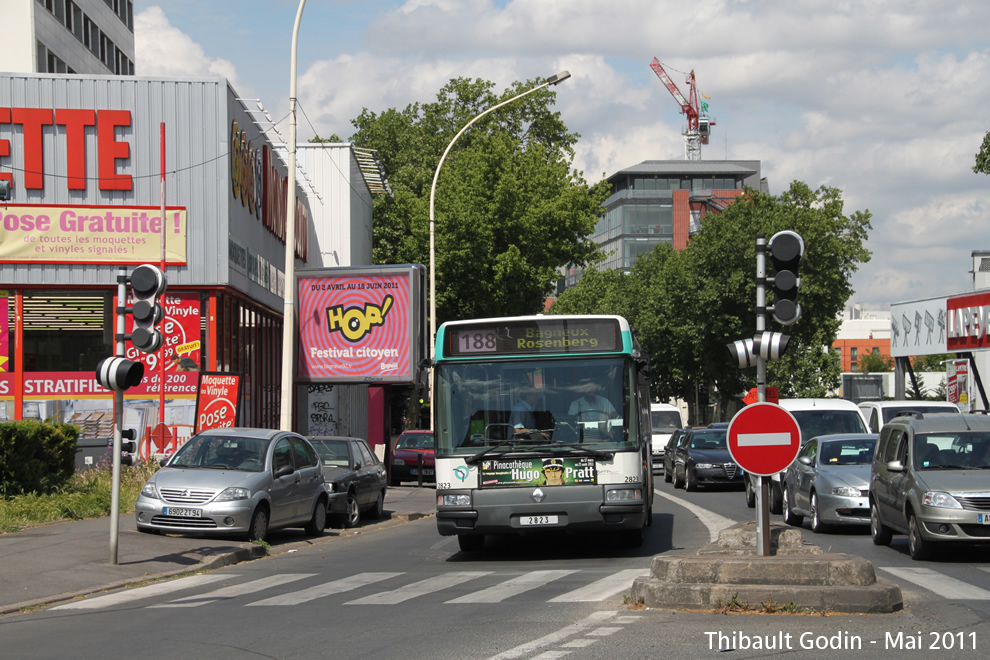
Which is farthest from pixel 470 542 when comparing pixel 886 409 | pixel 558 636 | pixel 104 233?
pixel 886 409

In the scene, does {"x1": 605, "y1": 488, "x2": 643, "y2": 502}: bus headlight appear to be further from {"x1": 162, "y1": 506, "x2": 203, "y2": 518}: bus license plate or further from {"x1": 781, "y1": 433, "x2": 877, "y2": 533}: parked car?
{"x1": 162, "y1": 506, "x2": 203, "y2": 518}: bus license plate

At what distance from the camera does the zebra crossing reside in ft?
34.6

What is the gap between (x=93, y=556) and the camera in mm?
13570

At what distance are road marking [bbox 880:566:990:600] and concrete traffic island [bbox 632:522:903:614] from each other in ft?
4.23

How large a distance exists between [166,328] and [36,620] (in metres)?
17.0

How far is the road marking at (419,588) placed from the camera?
1050 cm

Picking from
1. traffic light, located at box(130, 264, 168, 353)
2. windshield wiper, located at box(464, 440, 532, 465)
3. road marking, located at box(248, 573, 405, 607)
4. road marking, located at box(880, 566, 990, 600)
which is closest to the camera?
road marking, located at box(880, 566, 990, 600)

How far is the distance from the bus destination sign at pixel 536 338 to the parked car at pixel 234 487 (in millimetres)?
3514

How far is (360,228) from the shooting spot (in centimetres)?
4681

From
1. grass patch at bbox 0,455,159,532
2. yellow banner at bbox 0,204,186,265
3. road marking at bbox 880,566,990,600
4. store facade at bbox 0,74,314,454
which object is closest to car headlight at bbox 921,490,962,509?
road marking at bbox 880,566,990,600

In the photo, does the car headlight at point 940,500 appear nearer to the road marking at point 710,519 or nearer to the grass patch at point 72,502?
the road marking at point 710,519

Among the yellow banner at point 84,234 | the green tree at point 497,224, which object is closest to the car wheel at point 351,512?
the yellow banner at point 84,234

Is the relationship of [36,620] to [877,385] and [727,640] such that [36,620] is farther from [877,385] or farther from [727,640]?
[877,385]

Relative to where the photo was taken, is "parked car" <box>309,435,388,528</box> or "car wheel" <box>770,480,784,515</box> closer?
"parked car" <box>309,435,388,528</box>
